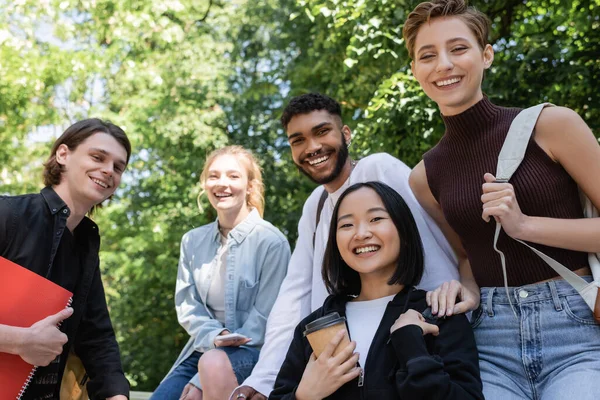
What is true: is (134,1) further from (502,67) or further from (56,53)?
(502,67)

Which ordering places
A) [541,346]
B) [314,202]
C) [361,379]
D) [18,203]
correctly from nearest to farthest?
[541,346] < [361,379] < [18,203] < [314,202]

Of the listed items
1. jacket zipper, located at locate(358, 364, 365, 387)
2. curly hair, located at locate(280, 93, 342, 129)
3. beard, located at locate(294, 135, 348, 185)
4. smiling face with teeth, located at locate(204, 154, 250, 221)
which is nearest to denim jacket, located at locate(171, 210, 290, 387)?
smiling face with teeth, located at locate(204, 154, 250, 221)

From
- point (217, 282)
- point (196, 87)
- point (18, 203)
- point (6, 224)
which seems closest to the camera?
point (6, 224)

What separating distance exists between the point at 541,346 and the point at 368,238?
753 mm

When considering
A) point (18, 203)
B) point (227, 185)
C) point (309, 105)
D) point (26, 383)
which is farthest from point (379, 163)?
point (26, 383)

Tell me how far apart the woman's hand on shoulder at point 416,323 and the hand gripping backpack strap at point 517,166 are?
0.31 metres

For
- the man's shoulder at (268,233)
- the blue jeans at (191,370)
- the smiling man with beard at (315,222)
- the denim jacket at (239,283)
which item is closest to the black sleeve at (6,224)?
the denim jacket at (239,283)

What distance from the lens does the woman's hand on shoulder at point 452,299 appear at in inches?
92.6

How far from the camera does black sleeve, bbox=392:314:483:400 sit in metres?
2.11

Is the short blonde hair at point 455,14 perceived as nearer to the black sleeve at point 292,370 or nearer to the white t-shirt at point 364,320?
the white t-shirt at point 364,320

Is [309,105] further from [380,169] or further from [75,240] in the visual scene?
[75,240]

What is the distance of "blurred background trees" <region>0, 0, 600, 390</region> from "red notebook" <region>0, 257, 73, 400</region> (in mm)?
4191

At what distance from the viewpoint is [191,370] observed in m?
3.85

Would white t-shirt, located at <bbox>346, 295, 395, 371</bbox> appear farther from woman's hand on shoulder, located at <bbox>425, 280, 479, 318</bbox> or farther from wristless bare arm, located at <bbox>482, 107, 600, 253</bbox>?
wristless bare arm, located at <bbox>482, 107, 600, 253</bbox>
